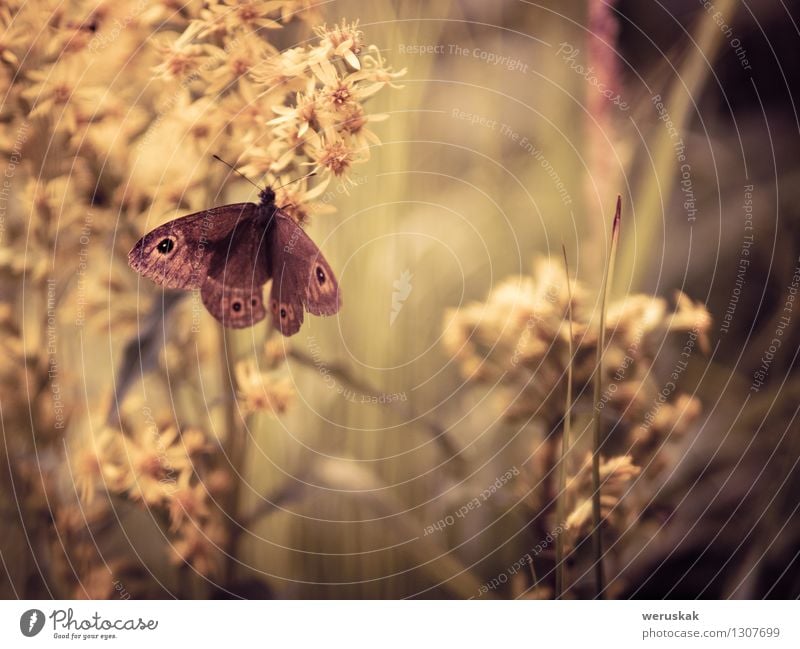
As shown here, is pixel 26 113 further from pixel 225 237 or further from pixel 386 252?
pixel 386 252

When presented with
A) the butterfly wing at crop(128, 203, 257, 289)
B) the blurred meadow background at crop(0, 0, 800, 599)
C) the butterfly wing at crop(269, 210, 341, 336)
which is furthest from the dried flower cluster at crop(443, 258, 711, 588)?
the butterfly wing at crop(128, 203, 257, 289)

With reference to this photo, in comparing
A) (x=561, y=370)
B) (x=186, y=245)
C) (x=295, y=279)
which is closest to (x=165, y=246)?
(x=186, y=245)

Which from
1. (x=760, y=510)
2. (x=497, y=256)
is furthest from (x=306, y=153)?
(x=760, y=510)

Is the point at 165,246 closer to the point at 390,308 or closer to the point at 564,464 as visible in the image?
the point at 390,308

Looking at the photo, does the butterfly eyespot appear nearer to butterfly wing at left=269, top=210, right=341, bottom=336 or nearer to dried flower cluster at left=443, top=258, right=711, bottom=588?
butterfly wing at left=269, top=210, right=341, bottom=336

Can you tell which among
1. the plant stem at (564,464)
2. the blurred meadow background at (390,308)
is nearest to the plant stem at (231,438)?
the blurred meadow background at (390,308)
